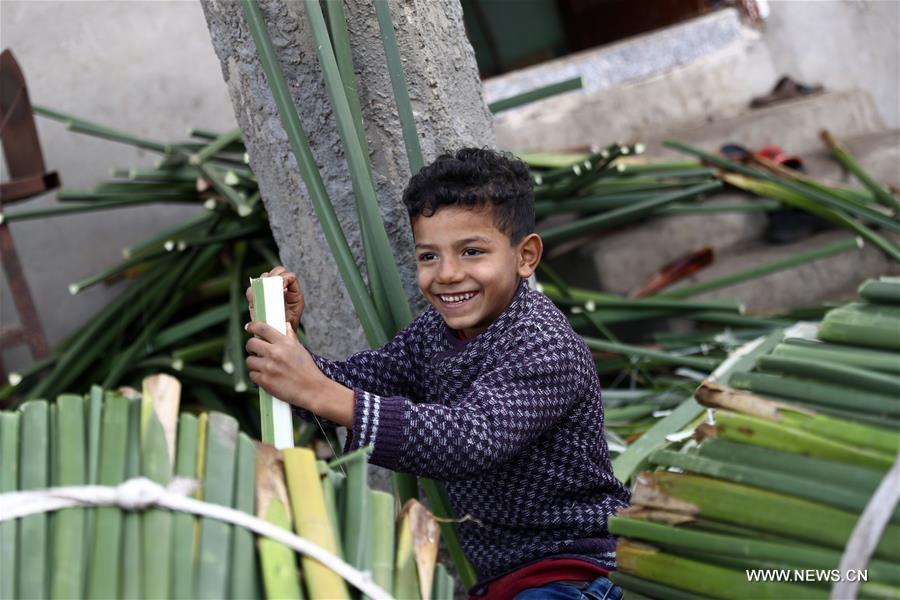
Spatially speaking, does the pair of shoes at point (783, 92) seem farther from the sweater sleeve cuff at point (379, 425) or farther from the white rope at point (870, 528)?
the white rope at point (870, 528)

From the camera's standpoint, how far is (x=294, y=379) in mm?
1562

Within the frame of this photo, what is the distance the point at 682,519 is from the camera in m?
1.34

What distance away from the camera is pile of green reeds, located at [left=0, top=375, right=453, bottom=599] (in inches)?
45.8

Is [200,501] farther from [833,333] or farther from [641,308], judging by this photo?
[641,308]

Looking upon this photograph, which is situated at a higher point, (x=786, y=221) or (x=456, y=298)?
(x=456, y=298)

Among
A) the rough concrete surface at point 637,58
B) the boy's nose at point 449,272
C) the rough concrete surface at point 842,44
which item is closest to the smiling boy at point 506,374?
the boy's nose at point 449,272

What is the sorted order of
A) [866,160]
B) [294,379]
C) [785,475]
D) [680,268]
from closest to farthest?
1. [785,475]
2. [294,379]
3. [680,268]
4. [866,160]

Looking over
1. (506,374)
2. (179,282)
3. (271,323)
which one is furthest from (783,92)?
(271,323)

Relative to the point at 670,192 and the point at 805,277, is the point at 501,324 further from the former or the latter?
the point at 805,277

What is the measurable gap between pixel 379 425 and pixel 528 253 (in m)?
0.49

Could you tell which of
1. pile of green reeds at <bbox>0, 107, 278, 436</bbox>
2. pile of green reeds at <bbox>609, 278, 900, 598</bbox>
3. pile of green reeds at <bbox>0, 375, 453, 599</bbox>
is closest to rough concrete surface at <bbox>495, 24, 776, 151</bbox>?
pile of green reeds at <bbox>0, 107, 278, 436</bbox>

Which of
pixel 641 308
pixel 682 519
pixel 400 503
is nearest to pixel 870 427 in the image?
pixel 682 519

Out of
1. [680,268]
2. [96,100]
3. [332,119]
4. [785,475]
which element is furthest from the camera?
[680,268]

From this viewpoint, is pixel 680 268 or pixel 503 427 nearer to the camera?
pixel 503 427
